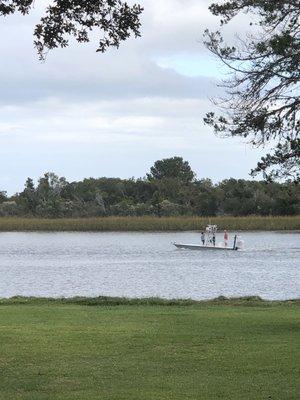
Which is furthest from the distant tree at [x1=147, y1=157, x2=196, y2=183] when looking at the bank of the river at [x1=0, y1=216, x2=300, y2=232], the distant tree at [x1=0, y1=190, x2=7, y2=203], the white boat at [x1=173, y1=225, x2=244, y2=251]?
the white boat at [x1=173, y1=225, x2=244, y2=251]

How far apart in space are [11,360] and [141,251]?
46159 mm

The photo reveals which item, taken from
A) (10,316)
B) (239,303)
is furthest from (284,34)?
(239,303)

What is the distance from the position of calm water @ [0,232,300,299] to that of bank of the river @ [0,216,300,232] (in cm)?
162

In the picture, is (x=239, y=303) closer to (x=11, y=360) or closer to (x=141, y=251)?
(x=11, y=360)

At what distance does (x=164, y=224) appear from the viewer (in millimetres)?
68625

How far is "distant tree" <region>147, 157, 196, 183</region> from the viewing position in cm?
12451

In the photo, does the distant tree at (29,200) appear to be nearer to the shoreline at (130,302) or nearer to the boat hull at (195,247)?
the boat hull at (195,247)

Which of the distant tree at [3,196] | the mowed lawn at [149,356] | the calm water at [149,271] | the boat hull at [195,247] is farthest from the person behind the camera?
the distant tree at [3,196]

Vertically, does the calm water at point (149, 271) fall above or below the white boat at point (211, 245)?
below

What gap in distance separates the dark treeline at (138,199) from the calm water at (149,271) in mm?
14278

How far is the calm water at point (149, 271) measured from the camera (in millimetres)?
28609

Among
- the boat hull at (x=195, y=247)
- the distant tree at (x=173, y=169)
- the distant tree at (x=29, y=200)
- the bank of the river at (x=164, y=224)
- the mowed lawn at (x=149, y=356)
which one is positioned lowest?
the mowed lawn at (x=149, y=356)

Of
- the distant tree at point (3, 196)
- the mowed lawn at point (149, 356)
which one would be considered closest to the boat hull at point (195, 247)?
the mowed lawn at point (149, 356)

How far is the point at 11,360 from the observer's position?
10.3 m
